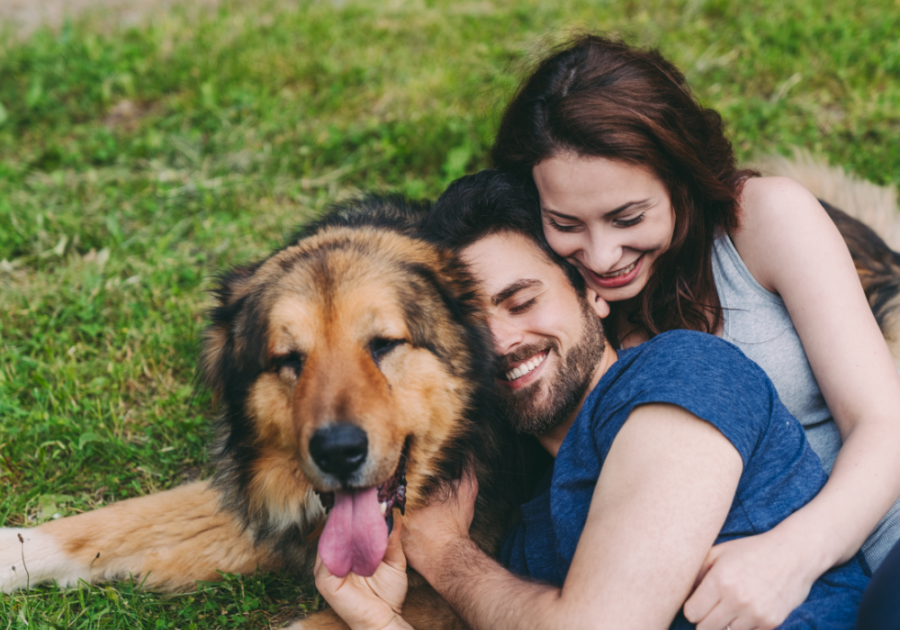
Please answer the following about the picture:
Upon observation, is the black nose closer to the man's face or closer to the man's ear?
the man's face

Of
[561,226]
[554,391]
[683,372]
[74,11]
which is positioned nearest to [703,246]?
[561,226]

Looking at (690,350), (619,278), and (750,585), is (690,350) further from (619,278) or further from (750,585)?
(619,278)

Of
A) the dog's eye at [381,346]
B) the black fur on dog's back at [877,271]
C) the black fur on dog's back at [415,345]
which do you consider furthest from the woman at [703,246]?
the dog's eye at [381,346]

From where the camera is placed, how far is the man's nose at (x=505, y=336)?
8.95ft

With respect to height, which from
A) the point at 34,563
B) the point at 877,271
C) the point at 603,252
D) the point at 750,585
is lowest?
the point at 34,563

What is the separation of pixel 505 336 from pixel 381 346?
555 millimetres

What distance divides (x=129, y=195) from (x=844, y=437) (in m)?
4.62

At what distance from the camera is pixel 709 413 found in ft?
6.33

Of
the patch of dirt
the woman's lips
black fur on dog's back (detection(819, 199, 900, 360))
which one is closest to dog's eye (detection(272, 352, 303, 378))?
the woman's lips

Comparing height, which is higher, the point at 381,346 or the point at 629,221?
the point at 629,221

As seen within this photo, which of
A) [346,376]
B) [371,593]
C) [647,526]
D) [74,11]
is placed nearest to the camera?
[647,526]

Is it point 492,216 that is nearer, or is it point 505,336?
point 505,336

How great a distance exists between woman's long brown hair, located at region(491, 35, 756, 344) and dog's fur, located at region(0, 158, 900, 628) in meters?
0.70

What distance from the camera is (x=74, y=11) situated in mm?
6938
